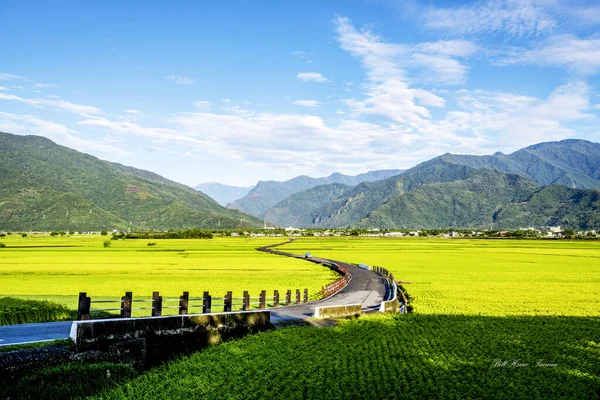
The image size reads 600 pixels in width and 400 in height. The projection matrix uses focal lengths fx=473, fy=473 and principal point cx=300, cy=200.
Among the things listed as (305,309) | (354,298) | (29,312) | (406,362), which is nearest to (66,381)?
(29,312)

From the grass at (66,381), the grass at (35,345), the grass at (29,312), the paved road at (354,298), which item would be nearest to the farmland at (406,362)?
the grass at (66,381)

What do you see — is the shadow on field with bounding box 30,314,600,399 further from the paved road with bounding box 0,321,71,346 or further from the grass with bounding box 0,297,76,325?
the grass with bounding box 0,297,76,325

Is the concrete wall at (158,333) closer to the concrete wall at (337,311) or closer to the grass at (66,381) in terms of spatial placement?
the grass at (66,381)

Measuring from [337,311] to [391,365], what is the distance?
9.23 meters

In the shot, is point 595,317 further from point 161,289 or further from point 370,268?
point 370,268

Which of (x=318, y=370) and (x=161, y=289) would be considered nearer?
(x=318, y=370)

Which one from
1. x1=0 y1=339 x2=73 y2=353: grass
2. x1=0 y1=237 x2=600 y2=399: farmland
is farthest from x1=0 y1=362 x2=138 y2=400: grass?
x1=0 y1=339 x2=73 y2=353: grass

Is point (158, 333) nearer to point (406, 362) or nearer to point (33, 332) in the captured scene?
point (33, 332)

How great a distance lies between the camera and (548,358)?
1606 cm

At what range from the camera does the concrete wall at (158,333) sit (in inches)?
594

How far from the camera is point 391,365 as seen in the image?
14930 mm

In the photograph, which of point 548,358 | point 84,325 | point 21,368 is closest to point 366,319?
point 548,358

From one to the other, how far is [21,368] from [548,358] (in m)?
16.2

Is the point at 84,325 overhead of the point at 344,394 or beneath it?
overhead
